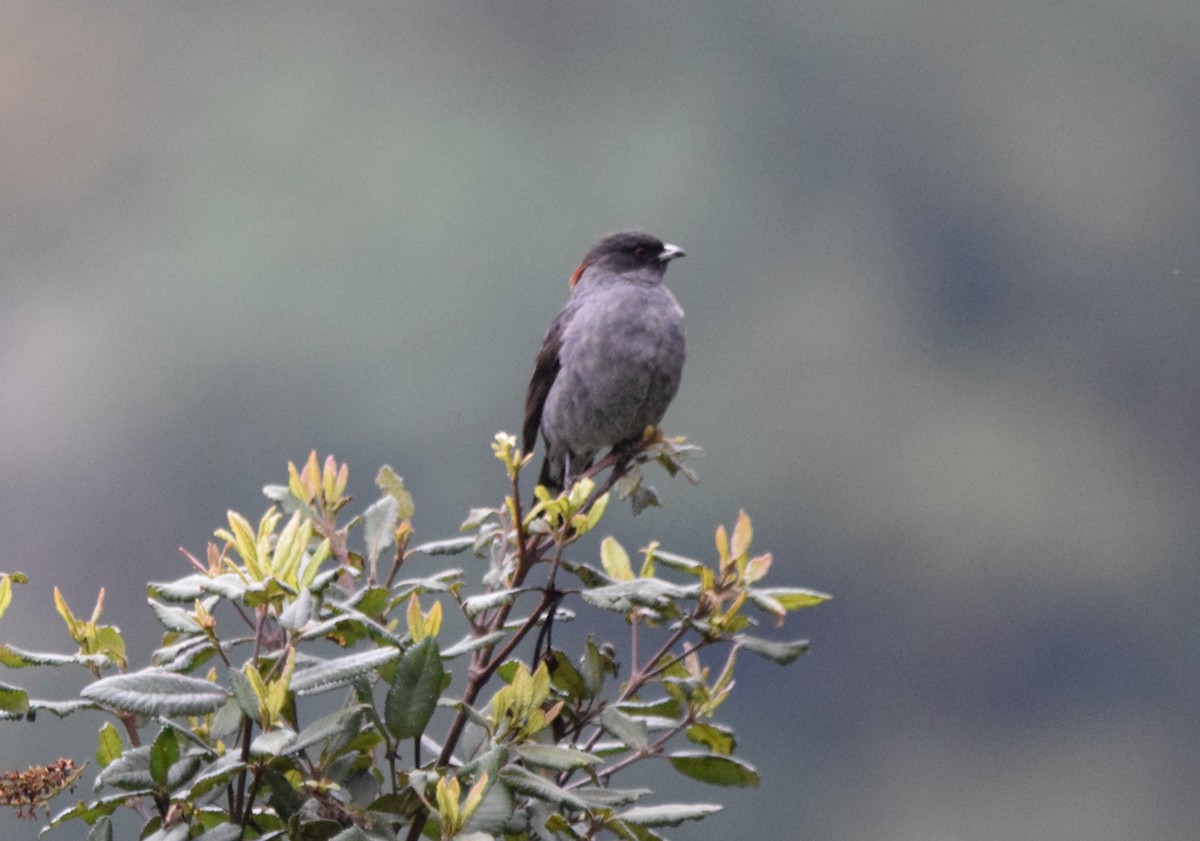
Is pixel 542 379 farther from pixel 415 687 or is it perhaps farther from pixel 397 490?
pixel 415 687

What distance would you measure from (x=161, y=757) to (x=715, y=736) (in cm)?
54

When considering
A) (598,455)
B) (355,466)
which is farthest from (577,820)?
(355,466)

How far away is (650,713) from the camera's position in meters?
1.39

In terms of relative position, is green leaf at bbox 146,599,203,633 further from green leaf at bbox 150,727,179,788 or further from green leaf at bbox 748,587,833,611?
green leaf at bbox 748,587,833,611

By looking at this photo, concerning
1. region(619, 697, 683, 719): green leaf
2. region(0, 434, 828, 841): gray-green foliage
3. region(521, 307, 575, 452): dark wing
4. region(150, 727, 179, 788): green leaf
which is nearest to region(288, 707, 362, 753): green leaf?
region(0, 434, 828, 841): gray-green foliage

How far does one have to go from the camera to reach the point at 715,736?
1377 mm

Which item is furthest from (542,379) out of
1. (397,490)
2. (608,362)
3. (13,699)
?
(13,699)

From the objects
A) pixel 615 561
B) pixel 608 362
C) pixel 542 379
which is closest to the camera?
pixel 615 561

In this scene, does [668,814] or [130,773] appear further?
[668,814]

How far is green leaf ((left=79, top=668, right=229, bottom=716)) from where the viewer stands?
1.05 m

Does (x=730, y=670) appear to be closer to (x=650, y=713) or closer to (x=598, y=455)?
(x=650, y=713)

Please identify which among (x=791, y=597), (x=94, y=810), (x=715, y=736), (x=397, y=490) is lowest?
(x=94, y=810)

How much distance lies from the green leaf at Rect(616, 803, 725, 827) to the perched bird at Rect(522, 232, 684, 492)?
1271 millimetres

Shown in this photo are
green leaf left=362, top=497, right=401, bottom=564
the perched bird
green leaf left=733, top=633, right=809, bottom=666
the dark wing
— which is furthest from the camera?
the dark wing
